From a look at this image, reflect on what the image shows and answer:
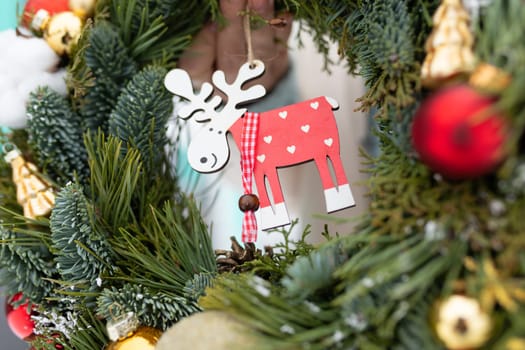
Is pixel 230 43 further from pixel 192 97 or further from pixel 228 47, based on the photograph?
pixel 192 97

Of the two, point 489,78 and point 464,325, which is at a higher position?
point 489,78

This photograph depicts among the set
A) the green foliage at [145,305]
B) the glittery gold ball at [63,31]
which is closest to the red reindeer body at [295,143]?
the green foliage at [145,305]

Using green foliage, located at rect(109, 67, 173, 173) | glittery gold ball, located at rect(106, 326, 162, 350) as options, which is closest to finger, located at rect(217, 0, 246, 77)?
green foliage, located at rect(109, 67, 173, 173)

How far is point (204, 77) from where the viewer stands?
64cm

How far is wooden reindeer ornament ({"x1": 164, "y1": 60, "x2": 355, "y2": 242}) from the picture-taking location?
494 millimetres

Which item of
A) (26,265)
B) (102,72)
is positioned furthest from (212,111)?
(26,265)

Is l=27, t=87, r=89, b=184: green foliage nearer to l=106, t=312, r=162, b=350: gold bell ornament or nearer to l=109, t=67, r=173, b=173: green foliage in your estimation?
l=109, t=67, r=173, b=173: green foliage

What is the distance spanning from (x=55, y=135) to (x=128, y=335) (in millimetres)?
221

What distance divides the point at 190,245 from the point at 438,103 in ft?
1.01

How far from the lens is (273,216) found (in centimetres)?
50

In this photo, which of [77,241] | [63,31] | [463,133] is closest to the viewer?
[463,133]

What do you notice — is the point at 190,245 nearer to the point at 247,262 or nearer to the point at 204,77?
the point at 247,262

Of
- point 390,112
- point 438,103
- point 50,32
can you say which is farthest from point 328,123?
point 50,32

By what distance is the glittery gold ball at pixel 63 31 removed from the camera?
0.56 meters
